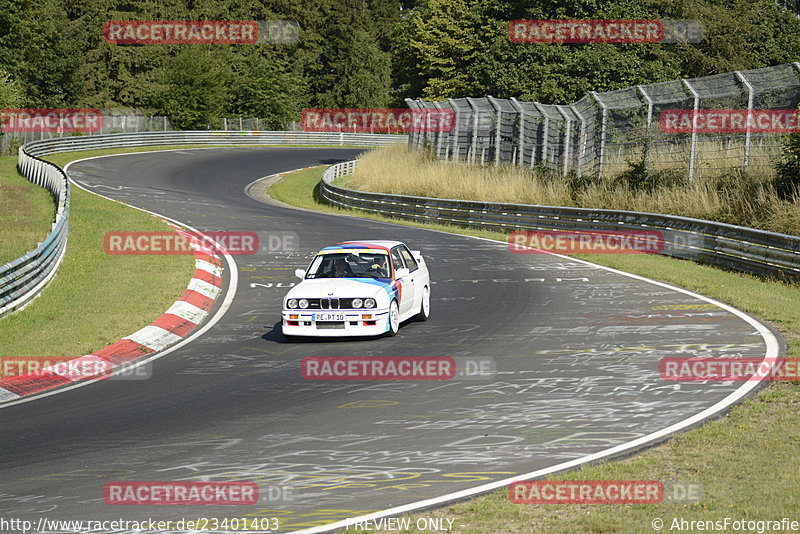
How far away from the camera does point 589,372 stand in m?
11.1

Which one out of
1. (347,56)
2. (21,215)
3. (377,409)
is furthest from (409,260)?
(347,56)

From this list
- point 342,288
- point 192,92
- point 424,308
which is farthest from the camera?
point 192,92

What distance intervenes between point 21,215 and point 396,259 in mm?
16895

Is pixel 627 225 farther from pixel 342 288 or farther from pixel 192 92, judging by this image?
pixel 192 92

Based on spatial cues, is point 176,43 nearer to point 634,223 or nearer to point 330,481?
point 634,223

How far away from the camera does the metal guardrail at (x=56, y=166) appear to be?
16.2m

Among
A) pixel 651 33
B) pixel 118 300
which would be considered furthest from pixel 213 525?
pixel 651 33

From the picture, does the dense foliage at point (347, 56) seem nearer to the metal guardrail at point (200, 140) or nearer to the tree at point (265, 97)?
the tree at point (265, 97)

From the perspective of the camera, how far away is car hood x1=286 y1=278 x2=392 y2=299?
13.2 m

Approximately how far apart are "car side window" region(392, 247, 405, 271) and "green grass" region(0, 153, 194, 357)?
13.1 ft

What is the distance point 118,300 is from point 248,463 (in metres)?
9.73

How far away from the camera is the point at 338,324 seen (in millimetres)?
13172

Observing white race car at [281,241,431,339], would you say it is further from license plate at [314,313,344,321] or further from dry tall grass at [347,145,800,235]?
dry tall grass at [347,145,800,235]

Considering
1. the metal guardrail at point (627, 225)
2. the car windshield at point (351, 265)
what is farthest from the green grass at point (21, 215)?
the metal guardrail at point (627, 225)
